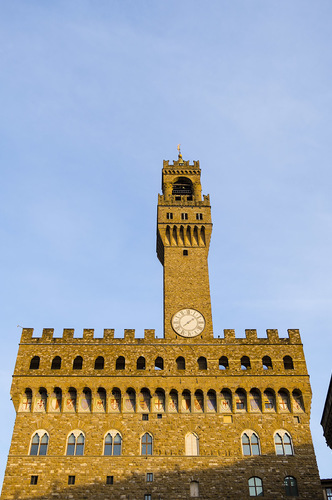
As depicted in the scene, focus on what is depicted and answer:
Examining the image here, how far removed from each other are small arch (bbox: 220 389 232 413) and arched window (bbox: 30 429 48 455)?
512 inches

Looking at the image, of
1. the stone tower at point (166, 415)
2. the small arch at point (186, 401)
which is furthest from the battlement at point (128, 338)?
the small arch at point (186, 401)

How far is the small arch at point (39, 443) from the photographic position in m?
37.0

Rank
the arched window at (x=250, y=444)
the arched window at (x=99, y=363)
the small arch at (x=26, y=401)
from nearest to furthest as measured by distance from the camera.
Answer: the arched window at (x=250, y=444), the small arch at (x=26, y=401), the arched window at (x=99, y=363)

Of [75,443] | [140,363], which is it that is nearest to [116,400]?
[140,363]

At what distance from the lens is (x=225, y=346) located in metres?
42.1

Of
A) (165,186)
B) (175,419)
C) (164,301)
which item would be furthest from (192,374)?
(165,186)

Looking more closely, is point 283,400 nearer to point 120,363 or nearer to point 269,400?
point 269,400

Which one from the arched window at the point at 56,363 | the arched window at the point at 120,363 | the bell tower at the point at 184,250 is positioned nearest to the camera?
the arched window at the point at 120,363

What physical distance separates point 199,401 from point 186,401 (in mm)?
980

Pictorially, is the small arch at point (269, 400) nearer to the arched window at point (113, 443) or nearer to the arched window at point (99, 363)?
the arched window at point (113, 443)

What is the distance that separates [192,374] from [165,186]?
71.1 ft

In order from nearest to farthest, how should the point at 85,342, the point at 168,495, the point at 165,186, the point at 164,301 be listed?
1. the point at 168,495
2. the point at 85,342
3. the point at 164,301
4. the point at 165,186

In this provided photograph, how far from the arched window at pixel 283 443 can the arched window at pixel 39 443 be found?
1647 centimetres

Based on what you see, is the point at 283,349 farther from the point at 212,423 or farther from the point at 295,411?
the point at 212,423
